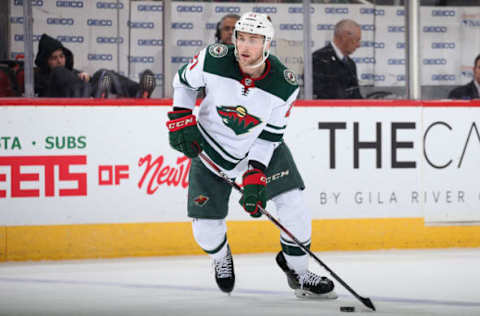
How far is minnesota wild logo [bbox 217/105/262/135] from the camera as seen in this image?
3566 mm

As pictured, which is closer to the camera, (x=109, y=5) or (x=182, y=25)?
(x=109, y=5)

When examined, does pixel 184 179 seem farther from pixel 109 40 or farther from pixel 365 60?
pixel 365 60

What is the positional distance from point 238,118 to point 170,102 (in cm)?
187

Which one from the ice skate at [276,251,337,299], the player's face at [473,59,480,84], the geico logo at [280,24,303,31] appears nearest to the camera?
the ice skate at [276,251,337,299]

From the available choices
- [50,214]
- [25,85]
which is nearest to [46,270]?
[50,214]

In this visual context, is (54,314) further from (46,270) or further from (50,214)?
(50,214)

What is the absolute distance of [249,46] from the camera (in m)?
3.41

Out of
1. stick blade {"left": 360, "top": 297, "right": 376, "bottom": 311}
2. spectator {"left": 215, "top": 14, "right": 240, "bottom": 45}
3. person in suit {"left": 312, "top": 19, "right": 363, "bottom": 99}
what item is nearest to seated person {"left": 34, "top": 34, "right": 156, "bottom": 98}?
spectator {"left": 215, "top": 14, "right": 240, "bottom": 45}

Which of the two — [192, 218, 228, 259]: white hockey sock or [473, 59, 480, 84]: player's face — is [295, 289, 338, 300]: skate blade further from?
[473, 59, 480, 84]: player's face

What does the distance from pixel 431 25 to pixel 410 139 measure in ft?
2.84

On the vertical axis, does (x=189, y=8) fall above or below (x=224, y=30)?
above

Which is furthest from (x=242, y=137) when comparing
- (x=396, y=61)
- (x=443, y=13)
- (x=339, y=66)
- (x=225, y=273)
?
(x=443, y=13)

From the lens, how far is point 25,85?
521cm

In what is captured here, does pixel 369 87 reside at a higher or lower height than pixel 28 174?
higher
